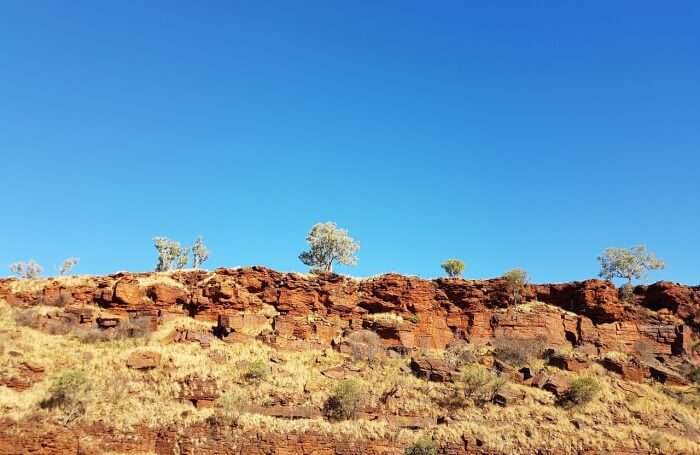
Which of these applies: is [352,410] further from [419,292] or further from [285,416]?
[419,292]

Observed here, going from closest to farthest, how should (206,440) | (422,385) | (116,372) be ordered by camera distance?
(206,440), (116,372), (422,385)

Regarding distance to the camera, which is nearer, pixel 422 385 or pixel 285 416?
pixel 285 416

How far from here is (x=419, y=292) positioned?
44750 millimetres

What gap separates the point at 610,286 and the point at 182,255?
3927 cm

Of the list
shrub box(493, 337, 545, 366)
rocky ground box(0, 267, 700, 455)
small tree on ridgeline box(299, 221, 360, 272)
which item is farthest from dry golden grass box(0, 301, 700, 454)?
small tree on ridgeline box(299, 221, 360, 272)

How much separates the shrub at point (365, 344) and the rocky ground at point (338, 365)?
10cm

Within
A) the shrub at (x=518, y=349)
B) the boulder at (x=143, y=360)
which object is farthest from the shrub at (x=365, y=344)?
the boulder at (x=143, y=360)

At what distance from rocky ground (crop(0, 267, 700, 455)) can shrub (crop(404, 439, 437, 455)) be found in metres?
0.26

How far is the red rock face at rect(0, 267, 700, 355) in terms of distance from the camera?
39750 mm

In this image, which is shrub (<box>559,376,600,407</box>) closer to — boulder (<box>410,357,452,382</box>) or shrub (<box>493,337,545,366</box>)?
shrub (<box>493,337,545,366</box>)

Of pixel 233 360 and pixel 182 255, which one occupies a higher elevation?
pixel 182 255

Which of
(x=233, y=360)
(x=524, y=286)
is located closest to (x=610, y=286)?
(x=524, y=286)

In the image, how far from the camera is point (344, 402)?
29.5m

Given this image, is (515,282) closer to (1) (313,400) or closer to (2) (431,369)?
(2) (431,369)
